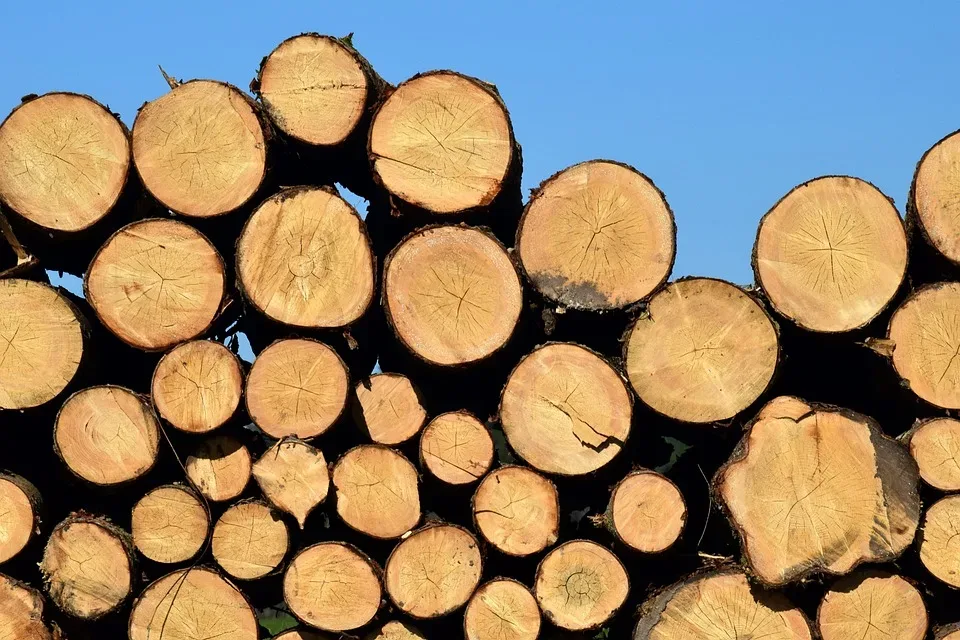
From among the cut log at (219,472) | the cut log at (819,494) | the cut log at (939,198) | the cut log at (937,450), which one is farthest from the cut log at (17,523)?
the cut log at (939,198)

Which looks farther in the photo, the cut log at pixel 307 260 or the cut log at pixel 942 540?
the cut log at pixel 307 260

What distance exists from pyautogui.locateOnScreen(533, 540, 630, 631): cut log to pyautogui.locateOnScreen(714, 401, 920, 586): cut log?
60 centimetres

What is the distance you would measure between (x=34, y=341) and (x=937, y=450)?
4263 millimetres

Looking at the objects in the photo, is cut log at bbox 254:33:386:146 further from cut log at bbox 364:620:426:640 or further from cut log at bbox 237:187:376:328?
cut log at bbox 364:620:426:640

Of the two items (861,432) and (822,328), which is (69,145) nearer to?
(822,328)

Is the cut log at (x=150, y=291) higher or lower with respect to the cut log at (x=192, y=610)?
higher

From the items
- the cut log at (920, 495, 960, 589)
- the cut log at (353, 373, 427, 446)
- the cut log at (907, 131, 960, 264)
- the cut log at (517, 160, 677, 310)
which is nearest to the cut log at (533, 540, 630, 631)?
the cut log at (353, 373, 427, 446)

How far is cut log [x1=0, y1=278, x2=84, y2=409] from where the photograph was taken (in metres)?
4.28

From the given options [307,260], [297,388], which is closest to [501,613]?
[297,388]

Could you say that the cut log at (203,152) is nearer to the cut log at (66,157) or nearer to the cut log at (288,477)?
the cut log at (66,157)

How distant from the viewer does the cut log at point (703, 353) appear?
4.08m

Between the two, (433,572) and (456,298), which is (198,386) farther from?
(433,572)

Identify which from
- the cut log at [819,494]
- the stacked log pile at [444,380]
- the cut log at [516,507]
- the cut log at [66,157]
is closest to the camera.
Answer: the cut log at [819,494]

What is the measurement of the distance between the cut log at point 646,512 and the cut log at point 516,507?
29 cm
